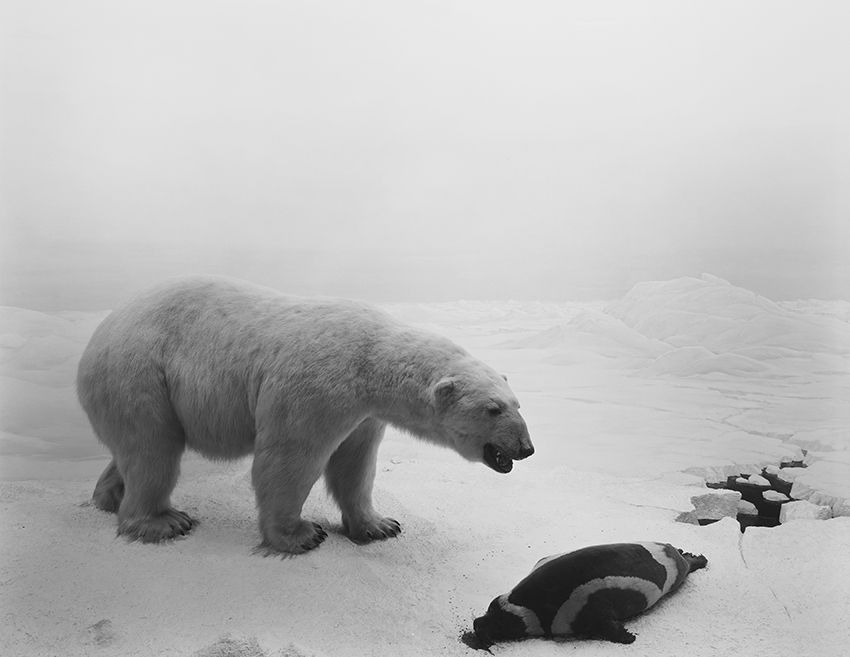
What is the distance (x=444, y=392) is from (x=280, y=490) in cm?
88

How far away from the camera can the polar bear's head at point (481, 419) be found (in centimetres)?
310

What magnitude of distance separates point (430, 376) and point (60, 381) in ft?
7.79

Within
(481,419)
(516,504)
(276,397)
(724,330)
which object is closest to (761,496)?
(724,330)

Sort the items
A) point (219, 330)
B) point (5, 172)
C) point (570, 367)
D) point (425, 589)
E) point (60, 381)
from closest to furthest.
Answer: point (425, 589), point (219, 330), point (5, 172), point (60, 381), point (570, 367)

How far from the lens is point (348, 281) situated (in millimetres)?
4336

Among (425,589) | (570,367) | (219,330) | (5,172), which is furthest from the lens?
(570,367)

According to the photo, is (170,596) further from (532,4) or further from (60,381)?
(532,4)

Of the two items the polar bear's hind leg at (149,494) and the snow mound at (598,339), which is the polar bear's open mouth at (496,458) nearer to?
the polar bear's hind leg at (149,494)

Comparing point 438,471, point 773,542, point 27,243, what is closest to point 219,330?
point 27,243

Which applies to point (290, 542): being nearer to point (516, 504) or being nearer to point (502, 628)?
point (502, 628)

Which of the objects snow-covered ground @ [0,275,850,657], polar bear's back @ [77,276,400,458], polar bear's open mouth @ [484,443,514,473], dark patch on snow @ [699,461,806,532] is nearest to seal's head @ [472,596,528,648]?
snow-covered ground @ [0,275,850,657]

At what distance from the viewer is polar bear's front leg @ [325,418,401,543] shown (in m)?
3.54

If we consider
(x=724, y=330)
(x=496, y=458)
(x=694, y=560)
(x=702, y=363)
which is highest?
(x=724, y=330)

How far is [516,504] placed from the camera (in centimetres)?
394
